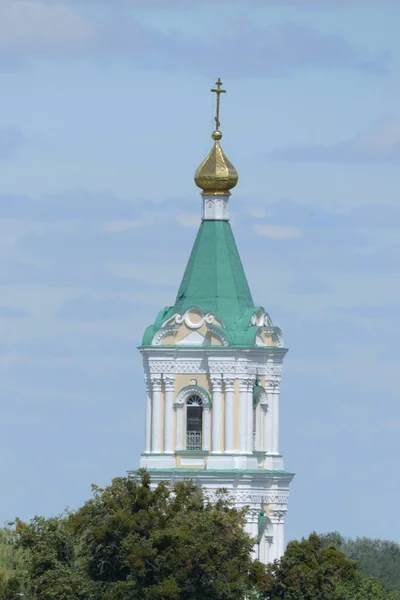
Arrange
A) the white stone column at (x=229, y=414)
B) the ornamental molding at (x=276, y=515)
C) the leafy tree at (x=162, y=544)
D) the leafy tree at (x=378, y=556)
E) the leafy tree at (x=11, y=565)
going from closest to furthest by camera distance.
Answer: the leafy tree at (x=162, y=544) < the leafy tree at (x=11, y=565) < the white stone column at (x=229, y=414) < the ornamental molding at (x=276, y=515) < the leafy tree at (x=378, y=556)

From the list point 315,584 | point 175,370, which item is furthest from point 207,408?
point 315,584

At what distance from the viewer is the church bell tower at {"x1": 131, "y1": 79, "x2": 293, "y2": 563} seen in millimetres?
87500

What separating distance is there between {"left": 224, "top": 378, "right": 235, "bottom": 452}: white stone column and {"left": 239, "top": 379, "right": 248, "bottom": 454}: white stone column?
0.56 feet

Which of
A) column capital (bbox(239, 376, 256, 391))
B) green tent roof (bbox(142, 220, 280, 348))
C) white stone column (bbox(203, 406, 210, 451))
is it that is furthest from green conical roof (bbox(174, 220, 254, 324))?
white stone column (bbox(203, 406, 210, 451))

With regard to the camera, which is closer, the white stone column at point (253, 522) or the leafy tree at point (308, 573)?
the leafy tree at point (308, 573)

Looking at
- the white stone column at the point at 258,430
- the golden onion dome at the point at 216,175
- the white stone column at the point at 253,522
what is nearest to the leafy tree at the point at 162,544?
the white stone column at the point at 253,522

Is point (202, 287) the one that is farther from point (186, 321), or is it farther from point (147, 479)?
point (147, 479)

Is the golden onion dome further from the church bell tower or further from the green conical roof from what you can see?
the green conical roof

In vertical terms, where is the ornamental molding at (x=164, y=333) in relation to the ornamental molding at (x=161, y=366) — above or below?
above

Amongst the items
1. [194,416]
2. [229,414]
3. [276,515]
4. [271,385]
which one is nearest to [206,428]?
[194,416]

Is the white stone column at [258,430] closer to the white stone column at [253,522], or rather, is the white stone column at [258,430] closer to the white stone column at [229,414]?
the white stone column at [229,414]

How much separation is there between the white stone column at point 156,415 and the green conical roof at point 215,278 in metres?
1.85

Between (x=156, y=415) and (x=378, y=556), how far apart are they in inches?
1615

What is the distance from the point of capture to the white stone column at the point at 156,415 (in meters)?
87.9
